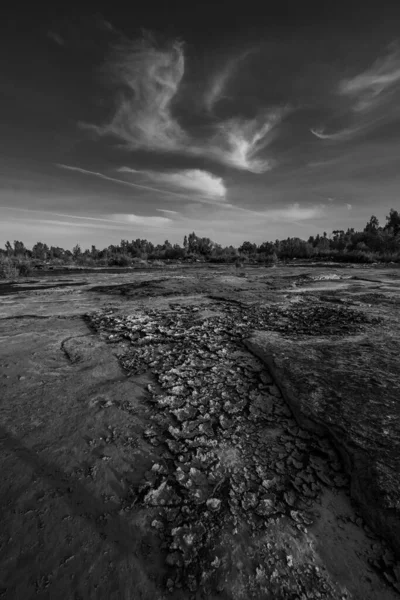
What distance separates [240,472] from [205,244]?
128ft

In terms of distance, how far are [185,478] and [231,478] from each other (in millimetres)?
263

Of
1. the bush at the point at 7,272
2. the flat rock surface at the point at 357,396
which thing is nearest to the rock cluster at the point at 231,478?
the flat rock surface at the point at 357,396

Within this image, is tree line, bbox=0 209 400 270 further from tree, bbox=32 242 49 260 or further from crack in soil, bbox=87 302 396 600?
crack in soil, bbox=87 302 396 600

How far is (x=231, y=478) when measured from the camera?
4.87 ft

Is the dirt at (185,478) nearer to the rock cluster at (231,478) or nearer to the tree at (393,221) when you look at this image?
the rock cluster at (231,478)

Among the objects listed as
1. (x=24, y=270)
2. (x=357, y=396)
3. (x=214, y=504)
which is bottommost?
(x=214, y=504)

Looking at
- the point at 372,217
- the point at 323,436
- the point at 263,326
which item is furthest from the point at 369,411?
the point at 372,217

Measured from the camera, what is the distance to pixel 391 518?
120cm

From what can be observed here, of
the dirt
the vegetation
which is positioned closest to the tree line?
the vegetation

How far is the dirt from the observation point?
106cm

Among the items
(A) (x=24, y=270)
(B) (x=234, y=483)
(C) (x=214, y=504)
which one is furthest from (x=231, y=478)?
(A) (x=24, y=270)

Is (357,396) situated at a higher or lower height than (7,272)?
lower

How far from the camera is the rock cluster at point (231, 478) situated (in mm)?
1068

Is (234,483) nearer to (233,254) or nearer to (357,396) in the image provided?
(357,396)
